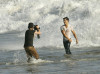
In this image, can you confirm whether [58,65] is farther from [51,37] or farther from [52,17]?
[52,17]

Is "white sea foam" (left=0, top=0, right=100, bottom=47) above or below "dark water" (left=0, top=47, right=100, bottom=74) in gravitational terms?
above

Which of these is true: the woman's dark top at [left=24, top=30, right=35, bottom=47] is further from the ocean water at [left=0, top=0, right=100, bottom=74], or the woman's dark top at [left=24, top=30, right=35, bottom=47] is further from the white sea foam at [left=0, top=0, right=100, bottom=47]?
the white sea foam at [left=0, top=0, right=100, bottom=47]

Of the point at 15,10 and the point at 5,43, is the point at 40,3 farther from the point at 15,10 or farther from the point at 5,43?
the point at 5,43

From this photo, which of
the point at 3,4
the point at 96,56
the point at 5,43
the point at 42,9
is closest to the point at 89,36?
the point at 5,43

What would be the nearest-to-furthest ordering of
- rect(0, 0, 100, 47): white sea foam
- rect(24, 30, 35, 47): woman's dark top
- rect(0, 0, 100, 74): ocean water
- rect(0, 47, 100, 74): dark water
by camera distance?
rect(0, 47, 100, 74): dark water < rect(0, 0, 100, 74): ocean water < rect(24, 30, 35, 47): woman's dark top < rect(0, 0, 100, 47): white sea foam

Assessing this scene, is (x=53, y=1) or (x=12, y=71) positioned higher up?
(x=53, y=1)

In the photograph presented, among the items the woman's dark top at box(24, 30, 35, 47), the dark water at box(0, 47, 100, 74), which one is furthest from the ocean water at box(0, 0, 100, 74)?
the woman's dark top at box(24, 30, 35, 47)

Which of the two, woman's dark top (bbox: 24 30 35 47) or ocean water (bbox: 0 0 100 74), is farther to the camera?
woman's dark top (bbox: 24 30 35 47)

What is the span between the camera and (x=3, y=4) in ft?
126

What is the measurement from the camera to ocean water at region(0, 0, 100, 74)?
10.9m

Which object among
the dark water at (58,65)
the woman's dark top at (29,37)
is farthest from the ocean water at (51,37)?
the woman's dark top at (29,37)

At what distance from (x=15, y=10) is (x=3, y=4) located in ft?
10.4

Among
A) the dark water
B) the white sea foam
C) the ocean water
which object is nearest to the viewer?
the dark water

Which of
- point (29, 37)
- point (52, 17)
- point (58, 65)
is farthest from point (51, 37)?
point (52, 17)
